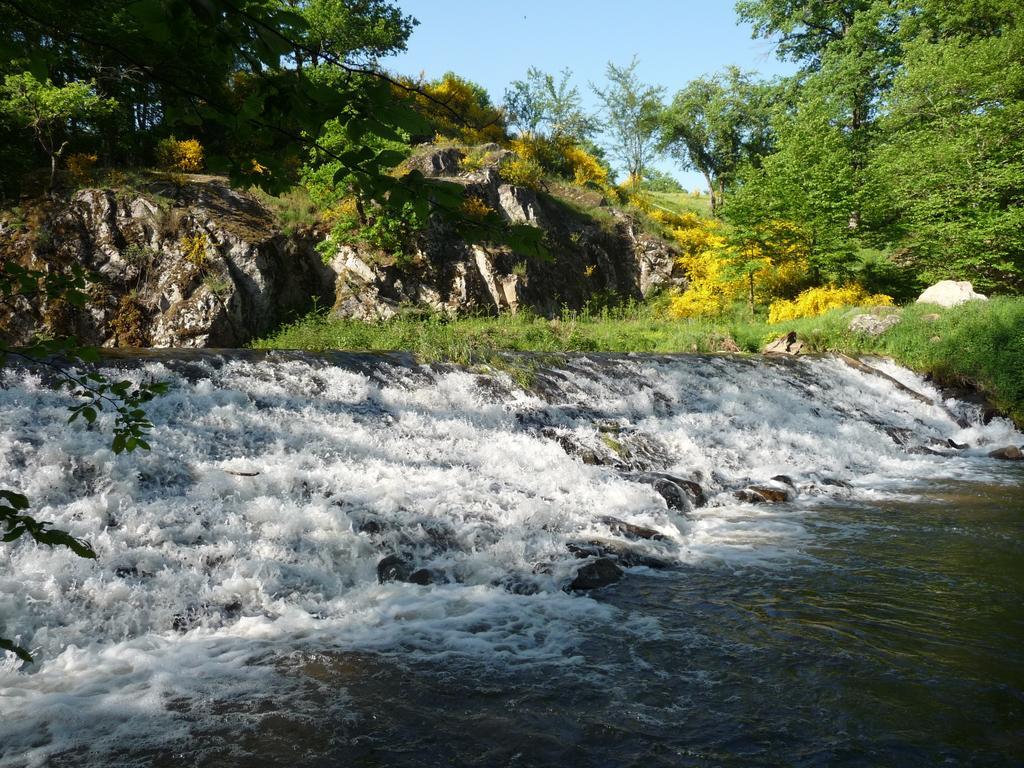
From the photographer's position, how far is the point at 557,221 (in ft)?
76.7

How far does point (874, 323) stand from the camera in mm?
16172

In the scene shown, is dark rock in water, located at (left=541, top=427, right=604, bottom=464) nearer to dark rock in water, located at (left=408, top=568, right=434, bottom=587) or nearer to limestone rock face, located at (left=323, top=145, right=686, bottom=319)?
dark rock in water, located at (left=408, top=568, right=434, bottom=587)

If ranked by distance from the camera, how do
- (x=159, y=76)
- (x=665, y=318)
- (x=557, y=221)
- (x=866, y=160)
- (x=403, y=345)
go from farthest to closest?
1. (x=866, y=160)
2. (x=557, y=221)
3. (x=665, y=318)
4. (x=403, y=345)
5. (x=159, y=76)

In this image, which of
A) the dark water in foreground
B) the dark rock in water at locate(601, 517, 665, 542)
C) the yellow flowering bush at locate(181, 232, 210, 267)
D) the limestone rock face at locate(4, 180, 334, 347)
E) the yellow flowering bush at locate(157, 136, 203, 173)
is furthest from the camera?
the yellow flowering bush at locate(157, 136, 203, 173)

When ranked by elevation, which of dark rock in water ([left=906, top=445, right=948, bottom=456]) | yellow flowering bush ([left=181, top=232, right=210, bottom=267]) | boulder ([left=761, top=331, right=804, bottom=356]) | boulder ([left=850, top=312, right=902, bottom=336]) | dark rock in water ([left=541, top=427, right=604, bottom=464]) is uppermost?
yellow flowering bush ([left=181, top=232, right=210, bottom=267])

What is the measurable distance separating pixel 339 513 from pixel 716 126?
3373cm

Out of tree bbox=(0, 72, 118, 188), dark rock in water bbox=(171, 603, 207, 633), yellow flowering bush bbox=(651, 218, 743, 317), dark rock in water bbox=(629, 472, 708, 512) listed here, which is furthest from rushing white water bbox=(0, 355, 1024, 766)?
yellow flowering bush bbox=(651, 218, 743, 317)

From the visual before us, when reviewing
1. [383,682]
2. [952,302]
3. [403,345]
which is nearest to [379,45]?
[403,345]

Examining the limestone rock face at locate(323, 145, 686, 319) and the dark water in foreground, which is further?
the limestone rock face at locate(323, 145, 686, 319)

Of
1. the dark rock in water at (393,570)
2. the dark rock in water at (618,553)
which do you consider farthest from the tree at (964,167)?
the dark rock in water at (393,570)

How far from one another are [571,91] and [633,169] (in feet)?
19.2

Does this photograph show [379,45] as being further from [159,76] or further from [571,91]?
[159,76]

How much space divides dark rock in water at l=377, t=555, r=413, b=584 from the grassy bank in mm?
5683

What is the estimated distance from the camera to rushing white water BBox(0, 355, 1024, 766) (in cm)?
390
